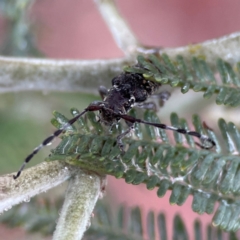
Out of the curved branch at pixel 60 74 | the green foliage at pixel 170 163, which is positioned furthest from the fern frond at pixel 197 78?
the curved branch at pixel 60 74

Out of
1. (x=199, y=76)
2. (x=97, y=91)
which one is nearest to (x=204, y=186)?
(x=199, y=76)

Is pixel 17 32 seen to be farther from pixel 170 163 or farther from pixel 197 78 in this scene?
pixel 170 163

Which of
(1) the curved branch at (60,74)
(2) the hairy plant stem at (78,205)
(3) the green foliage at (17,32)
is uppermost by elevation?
(3) the green foliage at (17,32)

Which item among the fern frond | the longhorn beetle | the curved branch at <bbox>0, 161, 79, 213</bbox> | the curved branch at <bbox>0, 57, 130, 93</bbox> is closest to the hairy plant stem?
the curved branch at <bbox>0, 161, 79, 213</bbox>

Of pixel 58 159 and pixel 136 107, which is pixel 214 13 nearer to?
pixel 136 107

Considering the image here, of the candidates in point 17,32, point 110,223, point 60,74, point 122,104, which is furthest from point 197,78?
point 17,32

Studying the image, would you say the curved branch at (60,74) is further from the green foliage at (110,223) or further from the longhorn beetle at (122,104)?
the green foliage at (110,223)
